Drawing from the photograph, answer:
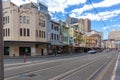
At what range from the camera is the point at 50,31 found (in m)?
66.8

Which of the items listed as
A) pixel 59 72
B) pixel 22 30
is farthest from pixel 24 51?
pixel 59 72

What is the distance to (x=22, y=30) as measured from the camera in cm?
5666

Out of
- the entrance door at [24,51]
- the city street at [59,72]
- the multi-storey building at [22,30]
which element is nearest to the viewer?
the city street at [59,72]

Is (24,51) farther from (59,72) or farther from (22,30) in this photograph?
(59,72)

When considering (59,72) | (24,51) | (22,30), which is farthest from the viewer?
(24,51)

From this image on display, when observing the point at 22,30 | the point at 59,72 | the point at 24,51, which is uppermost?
the point at 22,30

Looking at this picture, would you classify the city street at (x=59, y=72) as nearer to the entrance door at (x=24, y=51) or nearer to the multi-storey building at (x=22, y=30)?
the multi-storey building at (x=22, y=30)

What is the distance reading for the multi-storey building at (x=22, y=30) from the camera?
5541cm

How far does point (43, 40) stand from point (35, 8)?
27.4 ft

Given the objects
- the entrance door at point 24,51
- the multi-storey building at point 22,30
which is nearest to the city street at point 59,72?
the multi-storey building at point 22,30

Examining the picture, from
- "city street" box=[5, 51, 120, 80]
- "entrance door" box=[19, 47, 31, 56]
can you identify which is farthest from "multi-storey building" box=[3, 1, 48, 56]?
"city street" box=[5, 51, 120, 80]

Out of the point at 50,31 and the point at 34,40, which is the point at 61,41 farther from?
the point at 34,40

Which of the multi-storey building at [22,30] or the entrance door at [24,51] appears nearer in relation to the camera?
the multi-storey building at [22,30]

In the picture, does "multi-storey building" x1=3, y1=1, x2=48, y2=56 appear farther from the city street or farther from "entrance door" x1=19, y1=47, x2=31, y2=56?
the city street
